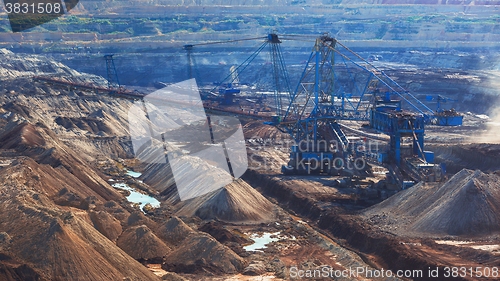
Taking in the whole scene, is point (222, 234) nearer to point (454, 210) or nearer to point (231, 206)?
point (231, 206)

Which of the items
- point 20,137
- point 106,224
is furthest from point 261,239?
point 20,137

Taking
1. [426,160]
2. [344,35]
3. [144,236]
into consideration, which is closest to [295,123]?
[426,160]

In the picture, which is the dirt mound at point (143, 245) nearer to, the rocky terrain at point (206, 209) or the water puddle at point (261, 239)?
the rocky terrain at point (206, 209)

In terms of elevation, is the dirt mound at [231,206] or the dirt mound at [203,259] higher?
the dirt mound at [203,259]

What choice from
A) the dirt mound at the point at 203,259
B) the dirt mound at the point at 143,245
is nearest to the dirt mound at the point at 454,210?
the dirt mound at the point at 203,259

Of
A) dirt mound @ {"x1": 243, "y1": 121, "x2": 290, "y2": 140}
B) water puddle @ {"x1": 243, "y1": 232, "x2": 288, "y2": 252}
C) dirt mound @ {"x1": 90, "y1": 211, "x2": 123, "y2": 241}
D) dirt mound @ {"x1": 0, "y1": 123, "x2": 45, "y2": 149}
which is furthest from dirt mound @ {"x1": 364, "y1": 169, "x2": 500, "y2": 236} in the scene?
dirt mound @ {"x1": 243, "y1": 121, "x2": 290, "y2": 140}

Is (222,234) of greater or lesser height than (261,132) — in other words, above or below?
above

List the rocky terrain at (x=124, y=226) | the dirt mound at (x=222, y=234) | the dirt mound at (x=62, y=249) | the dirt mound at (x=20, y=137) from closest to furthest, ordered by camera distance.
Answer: the dirt mound at (x=62, y=249) < the rocky terrain at (x=124, y=226) < the dirt mound at (x=222, y=234) < the dirt mound at (x=20, y=137)
